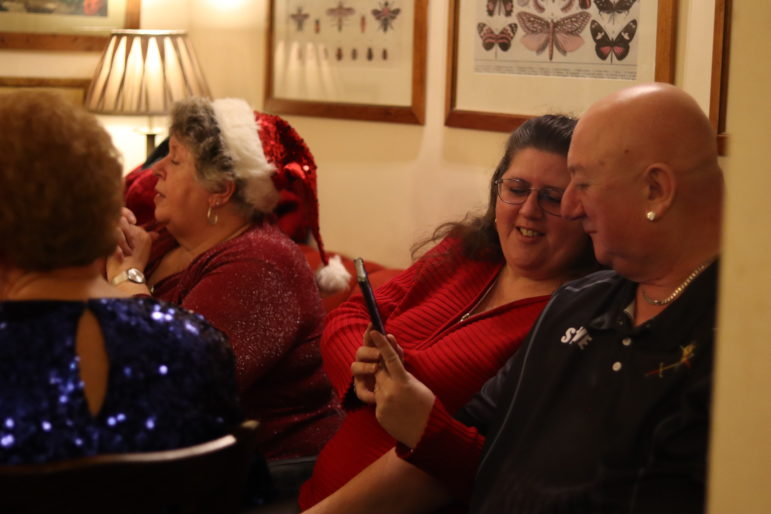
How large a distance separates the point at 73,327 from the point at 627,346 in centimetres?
82

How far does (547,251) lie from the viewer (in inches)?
→ 83.9

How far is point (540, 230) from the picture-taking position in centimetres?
213

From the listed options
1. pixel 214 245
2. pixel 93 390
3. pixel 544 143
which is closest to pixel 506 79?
pixel 544 143

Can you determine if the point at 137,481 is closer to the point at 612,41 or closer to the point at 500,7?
the point at 612,41

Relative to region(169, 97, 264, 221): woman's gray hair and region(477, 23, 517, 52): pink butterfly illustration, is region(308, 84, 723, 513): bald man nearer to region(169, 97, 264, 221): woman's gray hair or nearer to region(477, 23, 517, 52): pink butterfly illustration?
region(169, 97, 264, 221): woman's gray hair

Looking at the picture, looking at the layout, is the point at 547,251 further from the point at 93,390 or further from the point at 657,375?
the point at 93,390

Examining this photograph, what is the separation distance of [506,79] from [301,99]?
976 millimetres

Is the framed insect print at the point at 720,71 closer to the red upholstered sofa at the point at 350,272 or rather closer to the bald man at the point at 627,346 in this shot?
the bald man at the point at 627,346

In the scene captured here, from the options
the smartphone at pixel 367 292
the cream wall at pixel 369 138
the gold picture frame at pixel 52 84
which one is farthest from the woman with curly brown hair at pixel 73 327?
the gold picture frame at pixel 52 84

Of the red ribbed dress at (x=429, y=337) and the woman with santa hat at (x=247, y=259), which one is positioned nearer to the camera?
the red ribbed dress at (x=429, y=337)

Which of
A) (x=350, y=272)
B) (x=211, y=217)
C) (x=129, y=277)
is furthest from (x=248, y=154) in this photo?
(x=350, y=272)

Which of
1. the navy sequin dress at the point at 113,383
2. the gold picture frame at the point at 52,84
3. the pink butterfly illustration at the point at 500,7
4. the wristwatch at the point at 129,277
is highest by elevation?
the pink butterfly illustration at the point at 500,7

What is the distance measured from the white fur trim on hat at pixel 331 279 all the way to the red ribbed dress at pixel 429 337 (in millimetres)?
537

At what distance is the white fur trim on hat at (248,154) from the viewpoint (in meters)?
2.61
